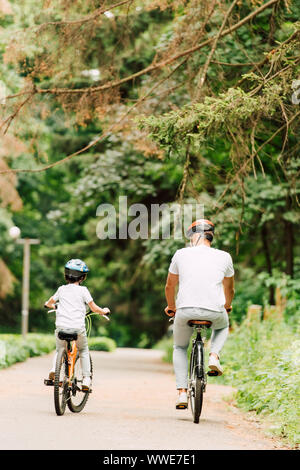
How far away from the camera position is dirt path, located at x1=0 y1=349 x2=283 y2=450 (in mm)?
5789

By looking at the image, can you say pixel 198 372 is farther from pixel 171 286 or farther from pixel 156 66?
pixel 156 66

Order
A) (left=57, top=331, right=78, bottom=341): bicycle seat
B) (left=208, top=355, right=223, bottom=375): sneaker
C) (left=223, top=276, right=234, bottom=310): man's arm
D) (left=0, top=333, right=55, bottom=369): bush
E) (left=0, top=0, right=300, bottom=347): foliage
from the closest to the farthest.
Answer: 1. (left=208, top=355, right=223, bottom=375): sneaker
2. (left=223, top=276, right=234, bottom=310): man's arm
3. (left=57, top=331, right=78, bottom=341): bicycle seat
4. (left=0, top=0, right=300, bottom=347): foliage
5. (left=0, top=333, right=55, bottom=369): bush

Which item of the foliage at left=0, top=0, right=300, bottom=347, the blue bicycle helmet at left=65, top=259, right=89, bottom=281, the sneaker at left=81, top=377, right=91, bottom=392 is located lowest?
the sneaker at left=81, top=377, right=91, bottom=392

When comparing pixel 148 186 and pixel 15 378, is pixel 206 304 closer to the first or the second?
pixel 15 378

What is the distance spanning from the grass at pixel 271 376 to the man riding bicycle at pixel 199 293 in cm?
77

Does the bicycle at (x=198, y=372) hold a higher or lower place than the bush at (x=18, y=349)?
higher

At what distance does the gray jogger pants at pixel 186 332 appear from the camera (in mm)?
6913

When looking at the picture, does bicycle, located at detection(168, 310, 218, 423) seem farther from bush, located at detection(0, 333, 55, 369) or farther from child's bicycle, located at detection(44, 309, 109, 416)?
bush, located at detection(0, 333, 55, 369)

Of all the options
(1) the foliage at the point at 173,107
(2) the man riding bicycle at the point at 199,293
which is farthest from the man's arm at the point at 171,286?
(1) the foliage at the point at 173,107

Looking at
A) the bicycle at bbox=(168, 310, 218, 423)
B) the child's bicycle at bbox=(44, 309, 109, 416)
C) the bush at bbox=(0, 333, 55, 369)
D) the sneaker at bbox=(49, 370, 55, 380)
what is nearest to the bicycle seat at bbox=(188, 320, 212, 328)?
the bicycle at bbox=(168, 310, 218, 423)

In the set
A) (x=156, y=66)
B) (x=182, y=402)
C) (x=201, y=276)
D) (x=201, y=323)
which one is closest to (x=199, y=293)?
(x=201, y=276)

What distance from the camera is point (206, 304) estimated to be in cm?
690

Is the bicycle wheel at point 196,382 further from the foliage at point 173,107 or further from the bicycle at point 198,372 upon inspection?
the foliage at point 173,107

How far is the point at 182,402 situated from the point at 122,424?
0.62 m
